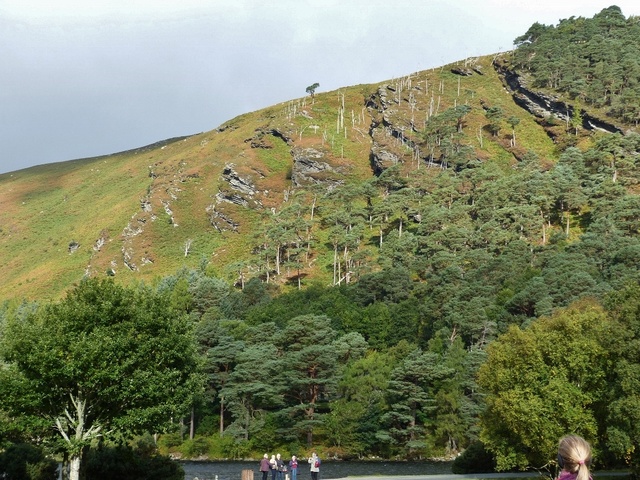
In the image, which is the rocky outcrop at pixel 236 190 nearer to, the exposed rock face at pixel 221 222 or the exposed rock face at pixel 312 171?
the exposed rock face at pixel 221 222

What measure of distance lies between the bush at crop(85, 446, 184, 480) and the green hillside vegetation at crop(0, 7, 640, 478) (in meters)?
2.48

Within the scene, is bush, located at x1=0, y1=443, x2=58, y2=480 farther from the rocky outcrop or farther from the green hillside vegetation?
the rocky outcrop

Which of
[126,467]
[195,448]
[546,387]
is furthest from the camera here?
[195,448]

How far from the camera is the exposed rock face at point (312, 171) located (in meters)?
187

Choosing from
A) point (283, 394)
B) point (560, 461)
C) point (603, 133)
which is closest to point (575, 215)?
point (603, 133)

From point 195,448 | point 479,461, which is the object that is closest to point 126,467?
point 479,461

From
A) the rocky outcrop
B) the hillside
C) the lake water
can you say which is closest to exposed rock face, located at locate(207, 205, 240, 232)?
the hillside

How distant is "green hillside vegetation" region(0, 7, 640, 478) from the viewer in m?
55.2

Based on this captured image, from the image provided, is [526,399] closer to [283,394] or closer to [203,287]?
[283,394]

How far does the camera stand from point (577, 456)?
263 inches

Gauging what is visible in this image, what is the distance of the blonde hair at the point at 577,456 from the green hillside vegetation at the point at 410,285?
4203 centimetres

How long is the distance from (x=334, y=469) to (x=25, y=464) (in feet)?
129

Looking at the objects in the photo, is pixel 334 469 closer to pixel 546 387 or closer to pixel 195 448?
pixel 195 448

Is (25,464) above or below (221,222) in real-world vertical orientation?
below
